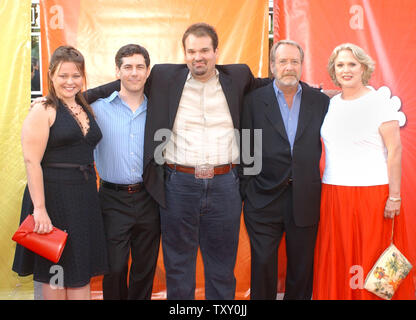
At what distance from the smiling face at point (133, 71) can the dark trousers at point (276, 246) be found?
3.51ft

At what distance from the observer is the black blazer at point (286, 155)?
8.21ft

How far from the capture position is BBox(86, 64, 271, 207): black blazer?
2.44m

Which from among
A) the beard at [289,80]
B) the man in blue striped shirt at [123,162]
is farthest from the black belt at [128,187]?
the beard at [289,80]

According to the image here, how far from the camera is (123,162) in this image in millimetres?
2441

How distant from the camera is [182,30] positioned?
10.9ft

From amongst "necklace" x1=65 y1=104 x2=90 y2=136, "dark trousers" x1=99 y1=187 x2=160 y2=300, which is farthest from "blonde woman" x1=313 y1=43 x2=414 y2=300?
"necklace" x1=65 y1=104 x2=90 y2=136

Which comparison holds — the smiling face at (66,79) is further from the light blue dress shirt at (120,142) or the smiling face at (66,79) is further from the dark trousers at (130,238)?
the dark trousers at (130,238)

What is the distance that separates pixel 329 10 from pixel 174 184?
2.08 meters

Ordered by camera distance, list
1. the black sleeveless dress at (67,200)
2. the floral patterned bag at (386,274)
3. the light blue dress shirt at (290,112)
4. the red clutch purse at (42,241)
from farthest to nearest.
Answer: the light blue dress shirt at (290,112) < the floral patterned bag at (386,274) < the black sleeveless dress at (67,200) < the red clutch purse at (42,241)

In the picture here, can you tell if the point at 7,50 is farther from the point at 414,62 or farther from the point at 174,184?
the point at 414,62

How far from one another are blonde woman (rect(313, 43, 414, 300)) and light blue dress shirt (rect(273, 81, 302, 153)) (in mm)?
207

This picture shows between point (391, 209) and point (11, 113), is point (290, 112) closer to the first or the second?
point (391, 209)

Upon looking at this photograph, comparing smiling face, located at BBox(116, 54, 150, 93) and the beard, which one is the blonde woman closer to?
the beard

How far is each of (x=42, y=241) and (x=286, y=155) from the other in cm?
151
